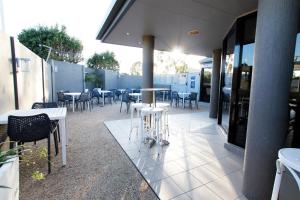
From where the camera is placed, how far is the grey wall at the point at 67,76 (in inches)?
326

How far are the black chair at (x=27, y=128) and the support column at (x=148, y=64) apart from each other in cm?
250

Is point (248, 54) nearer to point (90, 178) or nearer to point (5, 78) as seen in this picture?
point (90, 178)

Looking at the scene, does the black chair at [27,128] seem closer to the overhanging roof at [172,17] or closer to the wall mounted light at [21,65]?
the wall mounted light at [21,65]

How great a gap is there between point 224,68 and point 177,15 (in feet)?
7.01

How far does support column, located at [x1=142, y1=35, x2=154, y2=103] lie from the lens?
4.18 meters

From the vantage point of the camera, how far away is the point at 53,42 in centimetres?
1084

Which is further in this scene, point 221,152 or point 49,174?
point 221,152

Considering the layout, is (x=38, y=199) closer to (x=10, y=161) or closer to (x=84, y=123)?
(x=10, y=161)

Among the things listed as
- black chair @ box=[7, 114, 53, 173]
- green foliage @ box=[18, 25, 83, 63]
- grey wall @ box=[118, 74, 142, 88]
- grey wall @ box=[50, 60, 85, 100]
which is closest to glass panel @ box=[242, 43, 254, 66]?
black chair @ box=[7, 114, 53, 173]

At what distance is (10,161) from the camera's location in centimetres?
121

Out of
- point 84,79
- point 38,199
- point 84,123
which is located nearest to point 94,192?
point 38,199

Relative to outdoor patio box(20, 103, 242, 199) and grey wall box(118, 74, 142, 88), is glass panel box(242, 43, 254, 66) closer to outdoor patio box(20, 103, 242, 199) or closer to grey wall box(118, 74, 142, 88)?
outdoor patio box(20, 103, 242, 199)

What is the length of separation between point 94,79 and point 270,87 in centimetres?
1016

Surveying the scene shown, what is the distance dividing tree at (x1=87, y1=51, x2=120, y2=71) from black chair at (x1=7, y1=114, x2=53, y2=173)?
1392cm
